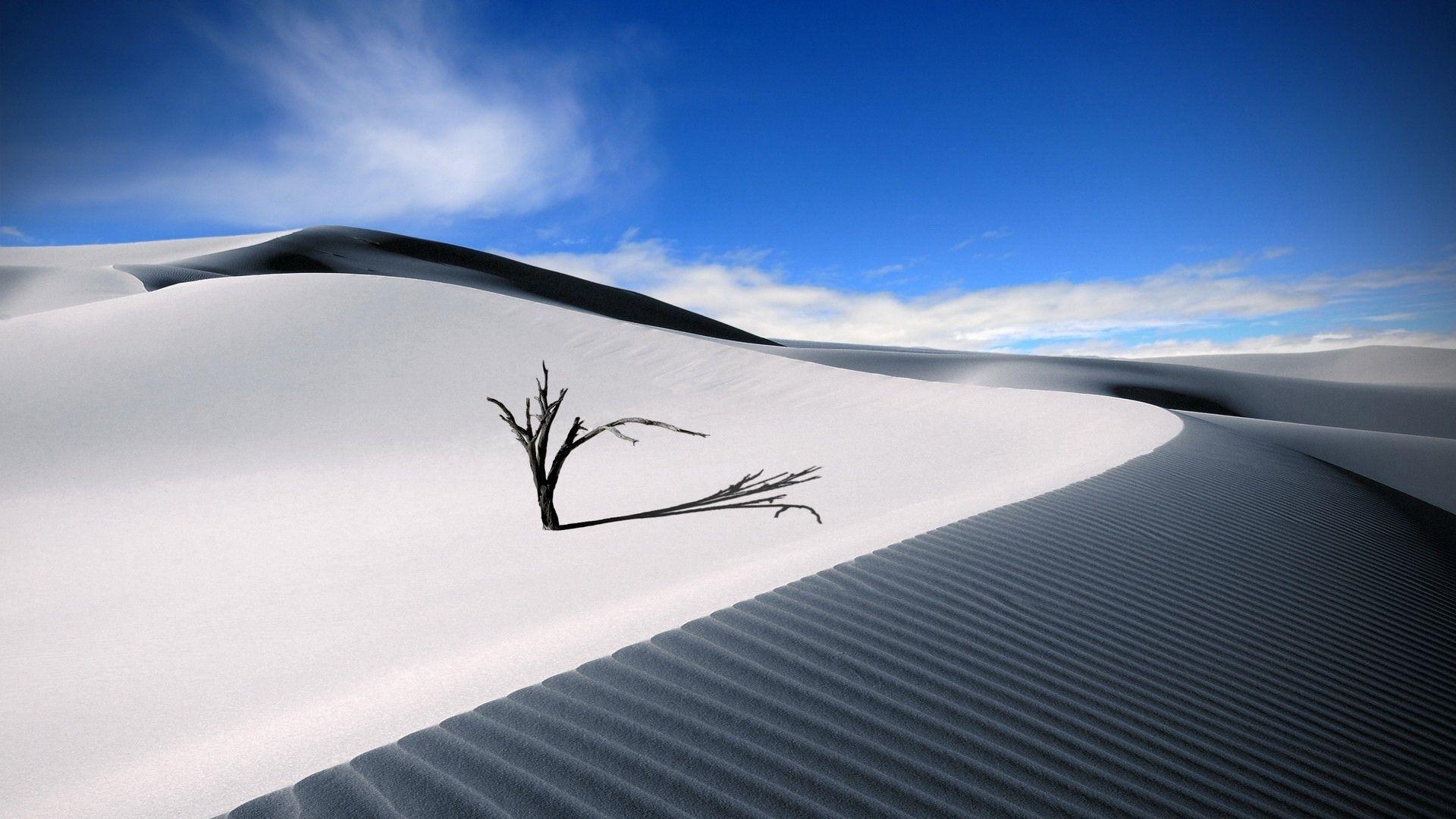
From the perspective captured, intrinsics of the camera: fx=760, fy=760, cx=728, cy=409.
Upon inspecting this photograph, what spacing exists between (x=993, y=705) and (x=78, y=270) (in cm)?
4706

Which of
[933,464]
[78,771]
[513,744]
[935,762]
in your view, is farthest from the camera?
[933,464]

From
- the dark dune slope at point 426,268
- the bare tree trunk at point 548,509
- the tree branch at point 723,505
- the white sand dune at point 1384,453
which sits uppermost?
the dark dune slope at point 426,268

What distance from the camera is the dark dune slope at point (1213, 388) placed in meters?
31.4

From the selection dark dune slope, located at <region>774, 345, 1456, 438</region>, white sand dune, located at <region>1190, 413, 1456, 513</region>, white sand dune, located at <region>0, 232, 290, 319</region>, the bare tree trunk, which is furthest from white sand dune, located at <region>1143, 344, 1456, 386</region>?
white sand dune, located at <region>0, 232, 290, 319</region>

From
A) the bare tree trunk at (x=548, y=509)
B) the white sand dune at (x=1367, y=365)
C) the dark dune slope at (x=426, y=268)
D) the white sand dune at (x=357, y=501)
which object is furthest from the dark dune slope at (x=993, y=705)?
the white sand dune at (x=1367, y=365)

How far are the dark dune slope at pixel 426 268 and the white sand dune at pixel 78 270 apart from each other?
1.54 meters

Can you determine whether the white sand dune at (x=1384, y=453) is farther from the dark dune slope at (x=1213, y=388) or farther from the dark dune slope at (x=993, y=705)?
the dark dune slope at (x=1213, y=388)

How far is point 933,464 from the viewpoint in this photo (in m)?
7.80

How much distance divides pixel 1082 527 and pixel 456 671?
327 centimetres

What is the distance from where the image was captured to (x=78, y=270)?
119ft

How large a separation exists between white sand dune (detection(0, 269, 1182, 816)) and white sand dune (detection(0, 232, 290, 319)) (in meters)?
19.0

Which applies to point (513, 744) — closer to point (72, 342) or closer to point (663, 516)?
point (663, 516)

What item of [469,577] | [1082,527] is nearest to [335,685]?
[469,577]

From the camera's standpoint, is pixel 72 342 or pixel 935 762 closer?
pixel 935 762
